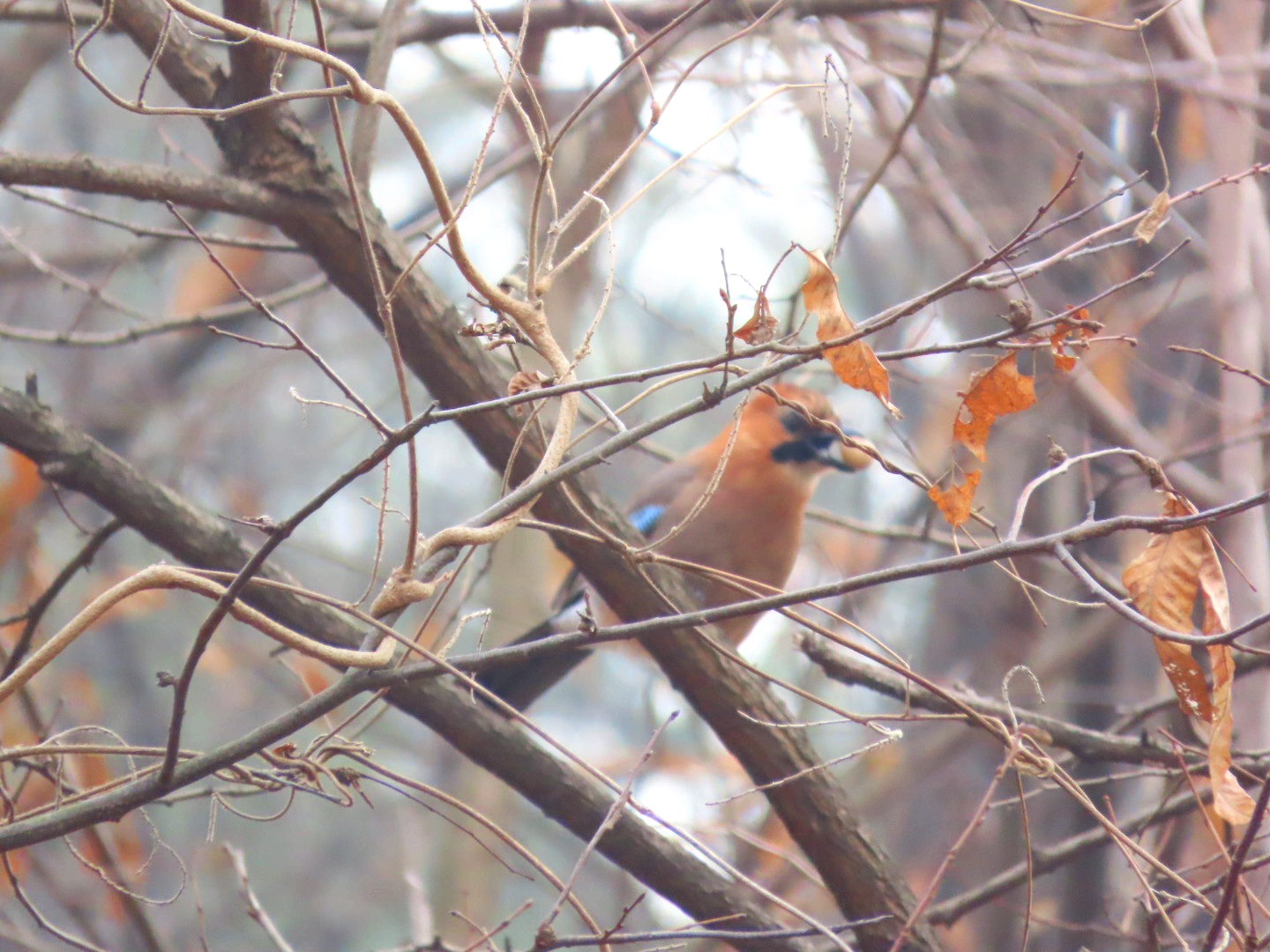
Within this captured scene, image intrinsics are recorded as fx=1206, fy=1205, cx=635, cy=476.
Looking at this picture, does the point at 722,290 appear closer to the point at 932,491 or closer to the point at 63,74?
the point at 932,491

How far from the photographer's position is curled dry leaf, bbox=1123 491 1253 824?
5.23ft

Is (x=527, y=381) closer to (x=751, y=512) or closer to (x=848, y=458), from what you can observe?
(x=848, y=458)

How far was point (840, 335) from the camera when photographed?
1507 mm

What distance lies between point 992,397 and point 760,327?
327 mm

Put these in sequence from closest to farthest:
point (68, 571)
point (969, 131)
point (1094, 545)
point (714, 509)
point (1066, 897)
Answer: point (68, 571) → point (714, 509) → point (1066, 897) → point (1094, 545) → point (969, 131)

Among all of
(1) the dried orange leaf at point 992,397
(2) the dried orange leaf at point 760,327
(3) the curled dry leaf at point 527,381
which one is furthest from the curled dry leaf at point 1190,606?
(3) the curled dry leaf at point 527,381

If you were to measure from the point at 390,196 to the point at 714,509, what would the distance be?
559cm

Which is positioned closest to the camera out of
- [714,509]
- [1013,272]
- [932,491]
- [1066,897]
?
[1013,272]

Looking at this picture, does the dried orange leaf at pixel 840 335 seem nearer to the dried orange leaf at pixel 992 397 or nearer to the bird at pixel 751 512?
the dried orange leaf at pixel 992 397

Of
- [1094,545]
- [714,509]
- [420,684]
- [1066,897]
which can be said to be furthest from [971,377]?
[1094,545]

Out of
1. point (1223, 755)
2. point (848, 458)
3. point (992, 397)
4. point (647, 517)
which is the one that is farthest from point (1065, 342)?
point (647, 517)

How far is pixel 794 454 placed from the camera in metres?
4.18

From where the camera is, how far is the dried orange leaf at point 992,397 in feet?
5.17

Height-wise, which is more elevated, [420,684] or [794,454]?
[794,454]
